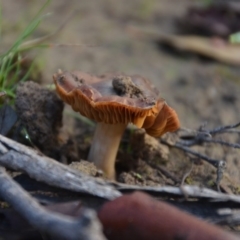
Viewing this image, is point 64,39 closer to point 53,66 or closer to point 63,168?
point 53,66

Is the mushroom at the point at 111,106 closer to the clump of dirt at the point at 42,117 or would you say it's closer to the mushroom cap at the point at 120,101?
the mushroom cap at the point at 120,101

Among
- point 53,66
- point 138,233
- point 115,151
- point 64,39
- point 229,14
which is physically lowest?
point 138,233

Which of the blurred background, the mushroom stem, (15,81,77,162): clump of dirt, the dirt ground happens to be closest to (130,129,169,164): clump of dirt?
the dirt ground

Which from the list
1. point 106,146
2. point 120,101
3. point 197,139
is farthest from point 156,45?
point 120,101

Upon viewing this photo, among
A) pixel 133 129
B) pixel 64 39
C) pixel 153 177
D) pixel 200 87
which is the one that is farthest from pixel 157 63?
pixel 153 177

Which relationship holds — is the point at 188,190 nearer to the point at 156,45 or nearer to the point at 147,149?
the point at 147,149

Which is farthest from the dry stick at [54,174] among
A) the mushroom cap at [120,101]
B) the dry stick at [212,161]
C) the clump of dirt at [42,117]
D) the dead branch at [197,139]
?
the dead branch at [197,139]

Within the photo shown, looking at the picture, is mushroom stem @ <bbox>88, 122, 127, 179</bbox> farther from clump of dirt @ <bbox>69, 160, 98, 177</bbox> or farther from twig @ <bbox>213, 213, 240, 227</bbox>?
twig @ <bbox>213, 213, 240, 227</bbox>
